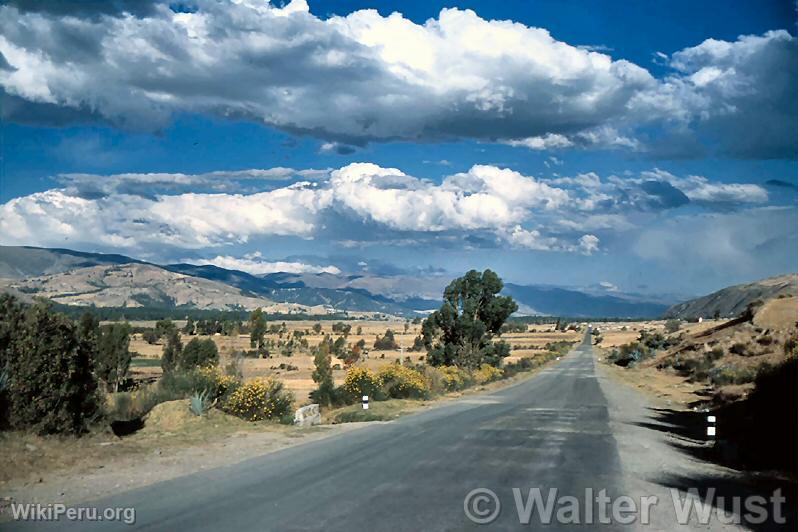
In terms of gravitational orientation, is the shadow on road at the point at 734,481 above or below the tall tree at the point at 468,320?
below

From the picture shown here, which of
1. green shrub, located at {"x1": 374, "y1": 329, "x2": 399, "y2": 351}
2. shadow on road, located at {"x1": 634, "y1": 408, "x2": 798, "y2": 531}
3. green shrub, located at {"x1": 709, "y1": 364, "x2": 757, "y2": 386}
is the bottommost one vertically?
green shrub, located at {"x1": 374, "y1": 329, "x2": 399, "y2": 351}

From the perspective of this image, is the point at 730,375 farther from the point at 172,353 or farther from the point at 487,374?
the point at 172,353

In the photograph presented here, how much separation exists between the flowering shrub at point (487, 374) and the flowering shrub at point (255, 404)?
99.9 ft

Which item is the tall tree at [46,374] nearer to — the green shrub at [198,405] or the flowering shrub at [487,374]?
the green shrub at [198,405]

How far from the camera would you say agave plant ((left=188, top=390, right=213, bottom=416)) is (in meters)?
22.0

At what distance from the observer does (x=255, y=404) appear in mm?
→ 24016

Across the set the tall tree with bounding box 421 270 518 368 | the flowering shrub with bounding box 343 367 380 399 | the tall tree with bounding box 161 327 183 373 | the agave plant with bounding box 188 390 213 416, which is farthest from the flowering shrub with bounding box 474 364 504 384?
the agave plant with bounding box 188 390 213 416

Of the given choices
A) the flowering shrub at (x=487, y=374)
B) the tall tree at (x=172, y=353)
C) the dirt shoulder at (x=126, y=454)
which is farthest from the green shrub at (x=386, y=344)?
the dirt shoulder at (x=126, y=454)

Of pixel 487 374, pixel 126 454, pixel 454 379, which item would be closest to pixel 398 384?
pixel 454 379

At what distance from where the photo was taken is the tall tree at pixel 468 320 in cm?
5866

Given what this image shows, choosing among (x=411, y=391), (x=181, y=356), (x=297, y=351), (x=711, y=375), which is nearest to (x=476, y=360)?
(x=711, y=375)

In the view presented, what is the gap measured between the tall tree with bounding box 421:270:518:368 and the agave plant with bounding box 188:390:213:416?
36313 mm

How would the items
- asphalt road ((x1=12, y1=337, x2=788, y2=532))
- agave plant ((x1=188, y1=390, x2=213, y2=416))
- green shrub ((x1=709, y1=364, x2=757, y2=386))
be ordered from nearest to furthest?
1. asphalt road ((x1=12, y1=337, x2=788, y2=532))
2. agave plant ((x1=188, y1=390, x2=213, y2=416))
3. green shrub ((x1=709, y1=364, x2=757, y2=386))

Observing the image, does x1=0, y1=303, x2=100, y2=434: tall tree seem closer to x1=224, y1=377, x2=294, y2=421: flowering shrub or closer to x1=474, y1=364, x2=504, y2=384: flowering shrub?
x1=224, y1=377, x2=294, y2=421: flowering shrub
